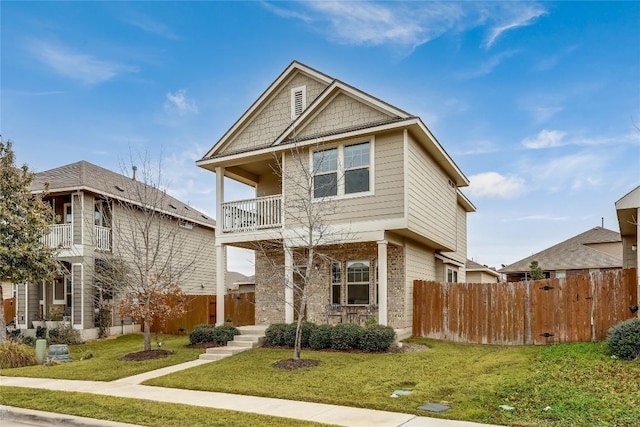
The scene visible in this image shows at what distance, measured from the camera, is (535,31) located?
13.5 meters

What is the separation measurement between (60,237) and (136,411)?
15.2m

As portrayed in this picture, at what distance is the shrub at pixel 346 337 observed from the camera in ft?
43.6

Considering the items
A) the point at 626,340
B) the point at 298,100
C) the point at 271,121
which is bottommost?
the point at 626,340

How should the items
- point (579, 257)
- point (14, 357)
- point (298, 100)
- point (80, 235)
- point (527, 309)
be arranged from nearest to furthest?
point (14, 357)
point (527, 309)
point (298, 100)
point (80, 235)
point (579, 257)

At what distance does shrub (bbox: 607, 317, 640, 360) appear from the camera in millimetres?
10055

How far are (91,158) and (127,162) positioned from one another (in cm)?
689

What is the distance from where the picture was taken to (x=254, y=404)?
830cm

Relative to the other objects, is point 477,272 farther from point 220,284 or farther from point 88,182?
point 88,182

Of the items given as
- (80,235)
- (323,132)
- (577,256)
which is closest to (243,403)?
(323,132)

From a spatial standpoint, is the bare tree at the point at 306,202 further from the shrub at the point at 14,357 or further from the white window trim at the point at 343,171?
the shrub at the point at 14,357

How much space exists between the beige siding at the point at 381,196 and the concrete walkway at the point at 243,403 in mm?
6612

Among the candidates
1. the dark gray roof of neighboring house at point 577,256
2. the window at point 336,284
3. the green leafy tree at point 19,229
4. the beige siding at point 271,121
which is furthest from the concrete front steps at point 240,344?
the dark gray roof of neighboring house at point 577,256

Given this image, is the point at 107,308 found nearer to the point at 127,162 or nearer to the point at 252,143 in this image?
the point at 127,162

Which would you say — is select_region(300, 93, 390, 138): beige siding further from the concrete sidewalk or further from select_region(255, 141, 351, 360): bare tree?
the concrete sidewalk
